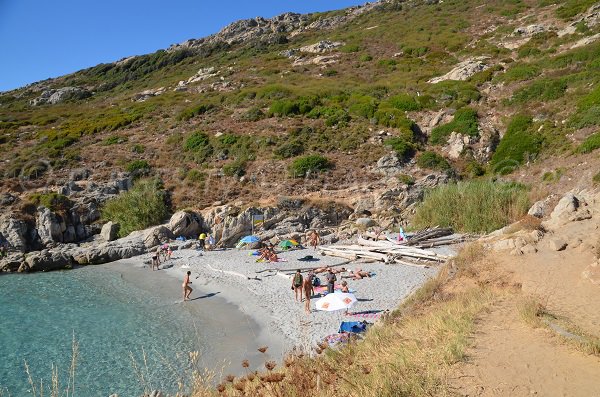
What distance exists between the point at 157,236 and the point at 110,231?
4.34 metres

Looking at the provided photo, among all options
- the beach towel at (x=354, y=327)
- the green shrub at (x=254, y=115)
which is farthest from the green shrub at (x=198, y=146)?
the beach towel at (x=354, y=327)

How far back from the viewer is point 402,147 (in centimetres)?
3541

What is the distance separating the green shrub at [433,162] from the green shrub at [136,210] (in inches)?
837

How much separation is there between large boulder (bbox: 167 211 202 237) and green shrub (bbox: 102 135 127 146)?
18332mm

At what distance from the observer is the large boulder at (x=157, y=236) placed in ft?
91.8

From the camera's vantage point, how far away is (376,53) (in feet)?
202

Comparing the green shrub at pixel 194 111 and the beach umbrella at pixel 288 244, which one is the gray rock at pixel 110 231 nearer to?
the beach umbrella at pixel 288 244

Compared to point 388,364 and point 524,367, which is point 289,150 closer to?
point 388,364

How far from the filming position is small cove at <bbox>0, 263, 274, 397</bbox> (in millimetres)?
10586

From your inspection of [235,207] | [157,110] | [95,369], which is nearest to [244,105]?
[157,110]

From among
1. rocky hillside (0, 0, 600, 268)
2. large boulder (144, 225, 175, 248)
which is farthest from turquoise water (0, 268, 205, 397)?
rocky hillside (0, 0, 600, 268)

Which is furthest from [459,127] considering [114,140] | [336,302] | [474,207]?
[114,140]

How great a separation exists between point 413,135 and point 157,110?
3231 centimetres

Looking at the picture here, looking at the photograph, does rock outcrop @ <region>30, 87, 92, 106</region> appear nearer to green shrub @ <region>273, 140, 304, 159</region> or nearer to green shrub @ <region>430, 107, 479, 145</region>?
green shrub @ <region>273, 140, 304, 159</region>
